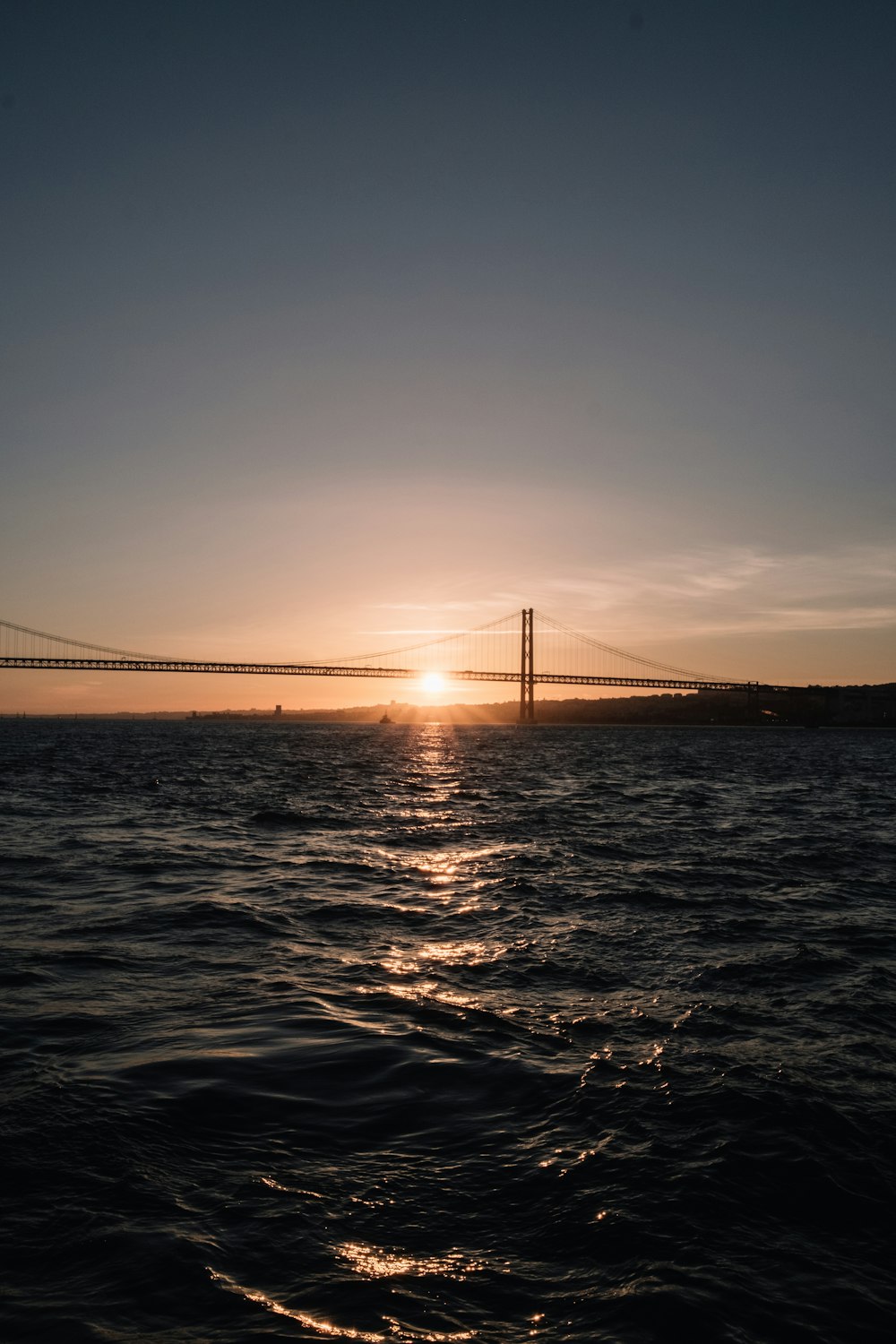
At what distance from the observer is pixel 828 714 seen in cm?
16250

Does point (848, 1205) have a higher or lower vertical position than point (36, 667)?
lower

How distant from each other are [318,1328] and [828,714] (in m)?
173

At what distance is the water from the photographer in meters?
3.84

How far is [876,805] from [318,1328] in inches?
1077

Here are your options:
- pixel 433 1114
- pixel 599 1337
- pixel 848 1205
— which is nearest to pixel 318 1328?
pixel 599 1337

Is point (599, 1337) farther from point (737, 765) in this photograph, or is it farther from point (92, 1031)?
point (737, 765)

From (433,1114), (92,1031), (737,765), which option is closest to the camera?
(433,1114)

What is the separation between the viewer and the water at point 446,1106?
12.6 ft

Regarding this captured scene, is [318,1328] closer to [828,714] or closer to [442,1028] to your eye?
[442,1028]

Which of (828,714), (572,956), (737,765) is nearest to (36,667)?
(737,765)

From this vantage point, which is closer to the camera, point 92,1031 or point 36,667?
point 92,1031

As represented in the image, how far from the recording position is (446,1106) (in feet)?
19.3

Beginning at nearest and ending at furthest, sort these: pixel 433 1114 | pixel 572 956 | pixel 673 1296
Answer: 1. pixel 673 1296
2. pixel 433 1114
3. pixel 572 956

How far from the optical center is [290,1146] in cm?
519
